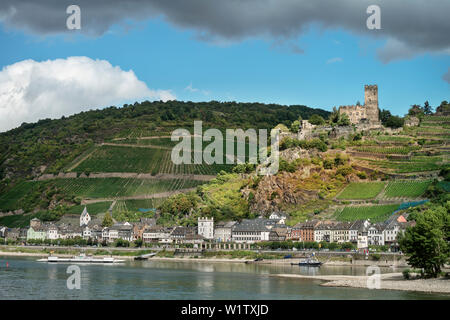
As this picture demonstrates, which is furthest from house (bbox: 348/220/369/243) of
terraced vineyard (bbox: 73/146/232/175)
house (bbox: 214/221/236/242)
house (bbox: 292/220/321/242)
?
terraced vineyard (bbox: 73/146/232/175)

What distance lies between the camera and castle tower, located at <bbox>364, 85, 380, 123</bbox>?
124 m

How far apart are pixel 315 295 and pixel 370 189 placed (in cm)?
5142

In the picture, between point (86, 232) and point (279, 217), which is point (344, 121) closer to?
point (279, 217)

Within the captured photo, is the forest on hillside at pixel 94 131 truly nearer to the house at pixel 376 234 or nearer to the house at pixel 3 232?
the house at pixel 3 232

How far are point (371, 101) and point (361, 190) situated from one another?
31.6 meters

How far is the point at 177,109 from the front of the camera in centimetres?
19125

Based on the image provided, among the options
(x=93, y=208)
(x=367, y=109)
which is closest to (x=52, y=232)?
(x=93, y=208)

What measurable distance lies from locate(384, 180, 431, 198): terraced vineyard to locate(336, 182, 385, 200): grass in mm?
1596

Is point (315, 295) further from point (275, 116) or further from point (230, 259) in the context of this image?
point (275, 116)

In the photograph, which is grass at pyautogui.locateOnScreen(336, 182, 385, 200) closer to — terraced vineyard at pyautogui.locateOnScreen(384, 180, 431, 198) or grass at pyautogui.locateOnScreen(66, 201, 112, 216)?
terraced vineyard at pyautogui.locateOnScreen(384, 180, 431, 198)

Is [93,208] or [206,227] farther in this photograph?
[93,208]

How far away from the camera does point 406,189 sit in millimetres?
93000

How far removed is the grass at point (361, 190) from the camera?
95438 millimetres
